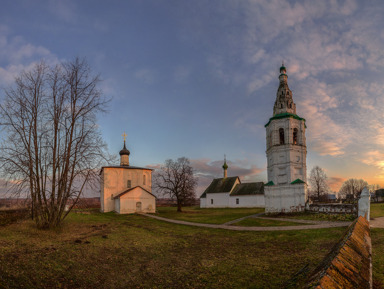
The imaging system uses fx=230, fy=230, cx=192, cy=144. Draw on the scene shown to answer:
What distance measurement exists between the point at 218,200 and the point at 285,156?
962 inches

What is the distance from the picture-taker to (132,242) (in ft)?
40.2

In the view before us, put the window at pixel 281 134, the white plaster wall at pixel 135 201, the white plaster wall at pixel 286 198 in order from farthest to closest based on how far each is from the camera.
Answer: the white plaster wall at pixel 135 201 → the window at pixel 281 134 → the white plaster wall at pixel 286 198

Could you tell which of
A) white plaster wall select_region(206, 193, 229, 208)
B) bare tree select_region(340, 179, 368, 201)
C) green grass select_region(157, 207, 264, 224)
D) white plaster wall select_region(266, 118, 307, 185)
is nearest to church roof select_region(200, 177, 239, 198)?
white plaster wall select_region(206, 193, 229, 208)

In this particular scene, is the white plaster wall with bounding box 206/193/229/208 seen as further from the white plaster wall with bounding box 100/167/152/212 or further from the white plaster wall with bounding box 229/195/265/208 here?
the white plaster wall with bounding box 100/167/152/212

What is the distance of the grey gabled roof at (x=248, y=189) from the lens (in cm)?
4341

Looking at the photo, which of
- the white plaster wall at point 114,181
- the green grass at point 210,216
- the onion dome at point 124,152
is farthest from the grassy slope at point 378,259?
the onion dome at point 124,152

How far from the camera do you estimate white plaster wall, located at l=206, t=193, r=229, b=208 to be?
4684 cm

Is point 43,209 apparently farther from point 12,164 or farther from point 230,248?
point 230,248

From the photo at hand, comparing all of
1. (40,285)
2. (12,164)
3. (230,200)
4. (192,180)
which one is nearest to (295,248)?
(40,285)

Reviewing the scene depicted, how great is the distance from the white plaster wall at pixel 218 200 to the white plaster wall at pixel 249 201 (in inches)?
48.6

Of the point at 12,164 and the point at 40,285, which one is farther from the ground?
the point at 12,164

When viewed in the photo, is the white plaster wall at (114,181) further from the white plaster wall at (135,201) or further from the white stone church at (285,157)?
the white stone church at (285,157)

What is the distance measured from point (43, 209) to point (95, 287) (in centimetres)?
957

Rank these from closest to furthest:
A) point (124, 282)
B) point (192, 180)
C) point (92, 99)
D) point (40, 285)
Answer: point (40, 285) < point (124, 282) < point (92, 99) < point (192, 180)
